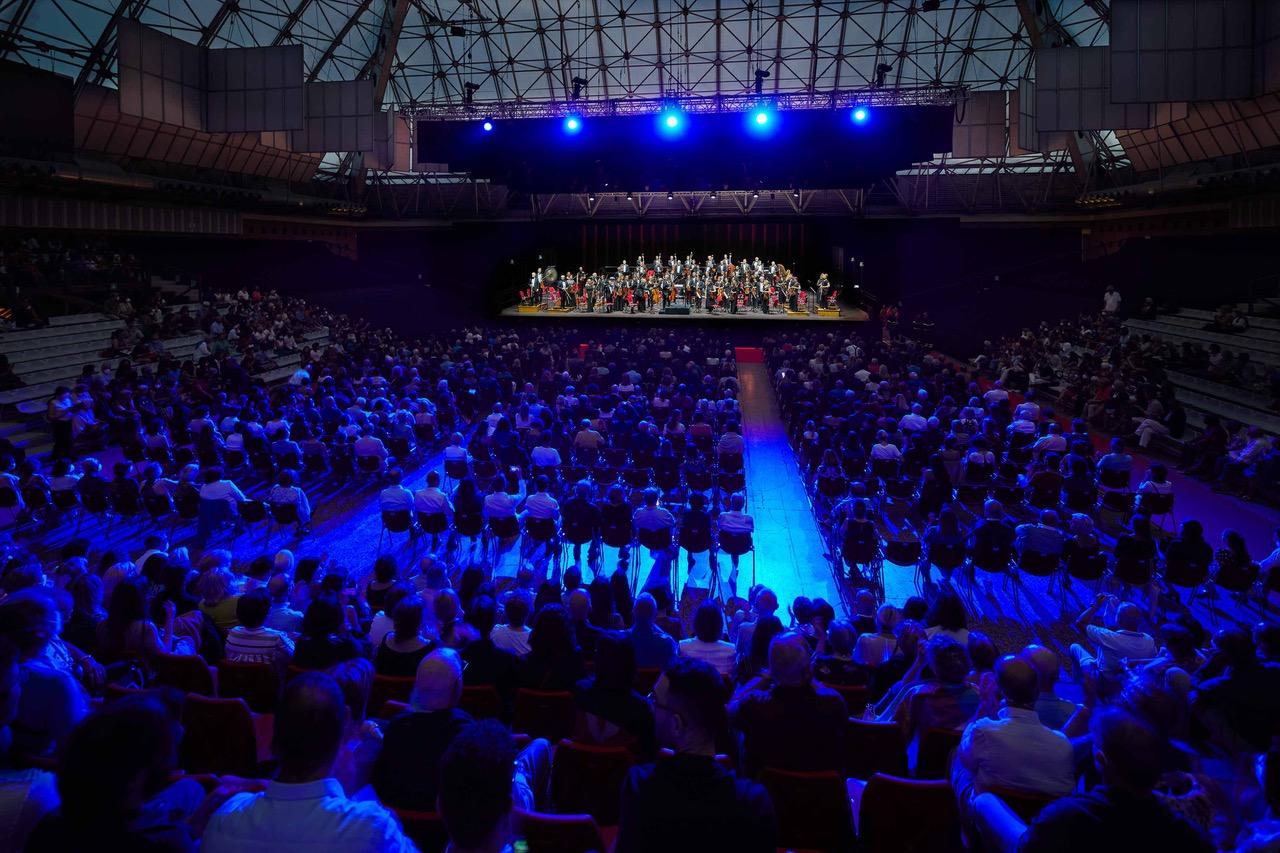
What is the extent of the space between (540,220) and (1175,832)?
3236 cm

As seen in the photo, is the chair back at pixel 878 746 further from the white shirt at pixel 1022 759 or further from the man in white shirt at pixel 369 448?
the man in white shirt at pixel 369 448

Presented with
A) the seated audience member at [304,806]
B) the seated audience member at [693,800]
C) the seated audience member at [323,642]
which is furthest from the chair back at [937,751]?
the seated audience member at [323,642]

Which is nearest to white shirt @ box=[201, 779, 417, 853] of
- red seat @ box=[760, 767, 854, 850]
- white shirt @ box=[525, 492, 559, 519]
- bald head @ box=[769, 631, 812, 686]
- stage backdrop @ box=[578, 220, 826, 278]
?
red seat @ box=[760, 767, 854, 850]

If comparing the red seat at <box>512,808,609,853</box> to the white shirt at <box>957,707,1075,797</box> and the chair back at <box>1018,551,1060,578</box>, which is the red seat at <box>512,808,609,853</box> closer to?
the white shirt at <box>957,707,1075,797</box>

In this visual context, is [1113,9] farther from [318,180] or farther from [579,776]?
[318,180]

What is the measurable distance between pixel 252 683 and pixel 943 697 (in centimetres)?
368

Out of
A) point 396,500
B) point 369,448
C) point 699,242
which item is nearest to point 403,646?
point 396,500

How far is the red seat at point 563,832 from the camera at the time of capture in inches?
103

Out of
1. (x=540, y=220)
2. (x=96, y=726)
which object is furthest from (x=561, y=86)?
(x=96, y=726)

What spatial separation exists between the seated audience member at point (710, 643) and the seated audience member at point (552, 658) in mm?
838

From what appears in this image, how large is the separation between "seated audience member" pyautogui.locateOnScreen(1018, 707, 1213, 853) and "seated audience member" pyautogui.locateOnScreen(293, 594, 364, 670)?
3.34 meters

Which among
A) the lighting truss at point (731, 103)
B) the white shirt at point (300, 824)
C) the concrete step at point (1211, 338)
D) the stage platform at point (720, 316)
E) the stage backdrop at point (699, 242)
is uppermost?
the lighting truss at point (731, 103)

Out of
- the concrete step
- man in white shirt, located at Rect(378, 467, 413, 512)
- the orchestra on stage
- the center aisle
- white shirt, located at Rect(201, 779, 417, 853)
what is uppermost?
the orchestra on stage

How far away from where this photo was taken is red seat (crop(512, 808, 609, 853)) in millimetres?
2627
